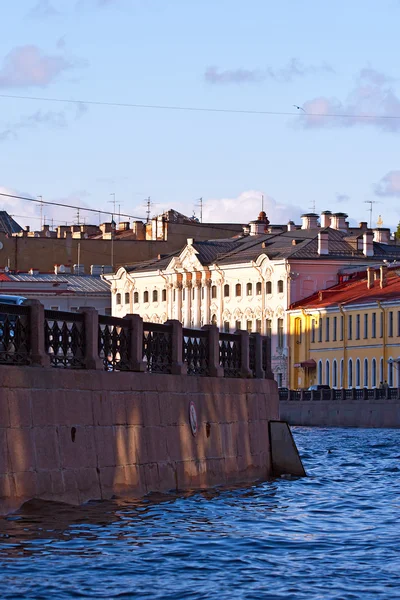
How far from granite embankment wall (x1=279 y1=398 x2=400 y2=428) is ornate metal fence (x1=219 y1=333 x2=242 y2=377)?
36822 mm

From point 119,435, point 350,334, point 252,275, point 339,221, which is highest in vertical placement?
point 339,221

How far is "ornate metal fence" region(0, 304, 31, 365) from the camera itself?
61.4ft

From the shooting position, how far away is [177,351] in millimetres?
24500

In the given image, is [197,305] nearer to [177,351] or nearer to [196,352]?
[196,352]

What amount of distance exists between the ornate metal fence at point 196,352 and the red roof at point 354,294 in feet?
162

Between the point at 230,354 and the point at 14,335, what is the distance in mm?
9199

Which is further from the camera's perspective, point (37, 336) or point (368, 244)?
point (368, 244)

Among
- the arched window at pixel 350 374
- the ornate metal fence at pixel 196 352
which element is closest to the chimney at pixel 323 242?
the arched window at pixel 350 374

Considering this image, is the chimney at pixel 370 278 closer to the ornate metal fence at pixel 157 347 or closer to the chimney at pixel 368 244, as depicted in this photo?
the chimney at pixel 368 244

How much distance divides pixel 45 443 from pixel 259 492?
6656 mm

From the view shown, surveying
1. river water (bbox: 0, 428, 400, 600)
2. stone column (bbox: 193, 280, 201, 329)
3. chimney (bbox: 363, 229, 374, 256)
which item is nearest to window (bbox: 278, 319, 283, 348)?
chimney (bbox: 363, 229, 374, 256)

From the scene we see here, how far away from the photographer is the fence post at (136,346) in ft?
74.1

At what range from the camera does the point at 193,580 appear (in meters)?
15.5

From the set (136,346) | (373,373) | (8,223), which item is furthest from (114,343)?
(8,223)
